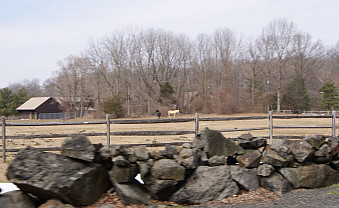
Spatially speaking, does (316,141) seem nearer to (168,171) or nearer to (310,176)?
(310,176)

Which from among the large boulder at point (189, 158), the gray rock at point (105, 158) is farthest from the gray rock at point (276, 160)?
the gray rock at point (105, 158)

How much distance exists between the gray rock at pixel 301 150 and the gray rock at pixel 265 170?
67 centimetres

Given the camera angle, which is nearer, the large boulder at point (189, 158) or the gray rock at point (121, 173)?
the gray rock at point (121, 173)

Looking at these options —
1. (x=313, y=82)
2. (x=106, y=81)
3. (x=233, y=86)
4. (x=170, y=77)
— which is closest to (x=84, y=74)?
(x=106, y=81)

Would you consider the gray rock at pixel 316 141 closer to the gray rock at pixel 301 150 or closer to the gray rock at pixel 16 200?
the gray rock at pixel 301 150

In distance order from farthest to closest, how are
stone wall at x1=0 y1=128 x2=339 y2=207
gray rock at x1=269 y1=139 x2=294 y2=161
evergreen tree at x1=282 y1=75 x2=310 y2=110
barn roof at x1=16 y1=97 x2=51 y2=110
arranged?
barn roof at x1=16 y1=97 x2=51 y2=110 → evergreen tree at x1=282 y1=75 x2=310 y2=110 → gray rock at x1=269 y1=139 x2=294 y2=161 → stone wall at x1=0 y1=128 x2=339 y2=207

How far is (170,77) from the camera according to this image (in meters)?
67.2

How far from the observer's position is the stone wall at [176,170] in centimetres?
504

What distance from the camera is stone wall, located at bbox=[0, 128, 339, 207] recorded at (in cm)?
504

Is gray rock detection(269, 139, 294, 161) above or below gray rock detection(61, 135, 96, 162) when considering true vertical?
below

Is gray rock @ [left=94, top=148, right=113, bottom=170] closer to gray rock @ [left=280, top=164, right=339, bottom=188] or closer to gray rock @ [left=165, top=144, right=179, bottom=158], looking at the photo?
gray rock @ [left=165, top=144, right=179, bottom=158]

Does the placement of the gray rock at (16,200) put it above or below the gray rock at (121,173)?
below

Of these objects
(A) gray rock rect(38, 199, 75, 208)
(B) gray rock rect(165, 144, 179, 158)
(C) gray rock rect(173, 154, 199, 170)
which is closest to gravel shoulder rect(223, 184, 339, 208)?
(C) gray rock rect(173, 154, 199, 170)

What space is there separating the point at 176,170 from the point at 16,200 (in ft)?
8.83
